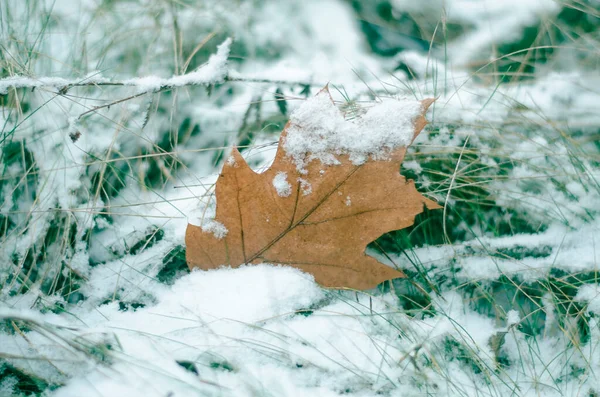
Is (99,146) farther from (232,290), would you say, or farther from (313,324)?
(313,324)

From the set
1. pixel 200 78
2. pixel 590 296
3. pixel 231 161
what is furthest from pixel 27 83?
pixel 590 296

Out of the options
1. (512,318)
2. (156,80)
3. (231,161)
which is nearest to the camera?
(231,161)

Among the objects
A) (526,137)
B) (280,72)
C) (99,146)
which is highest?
(280,72)

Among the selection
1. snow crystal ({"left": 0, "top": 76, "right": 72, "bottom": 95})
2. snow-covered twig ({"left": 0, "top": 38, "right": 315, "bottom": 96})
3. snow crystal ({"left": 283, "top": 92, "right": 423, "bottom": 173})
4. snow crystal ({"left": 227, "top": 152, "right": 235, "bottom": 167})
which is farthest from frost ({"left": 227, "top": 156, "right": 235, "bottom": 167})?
snow crystal ({"left": 0, "top": 76, "right": 72, "bottom": 95})

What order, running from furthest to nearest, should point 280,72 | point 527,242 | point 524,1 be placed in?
point 524,1
point 280,72
point 527,242

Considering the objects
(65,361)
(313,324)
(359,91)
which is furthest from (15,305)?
(359,91)

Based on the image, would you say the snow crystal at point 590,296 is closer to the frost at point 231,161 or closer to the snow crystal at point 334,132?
the snow crystal at point 334,132

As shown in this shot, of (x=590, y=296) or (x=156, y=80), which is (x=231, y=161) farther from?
(x=590, y=296)

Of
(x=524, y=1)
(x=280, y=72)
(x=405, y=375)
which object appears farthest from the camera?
(x=524, y=1)
